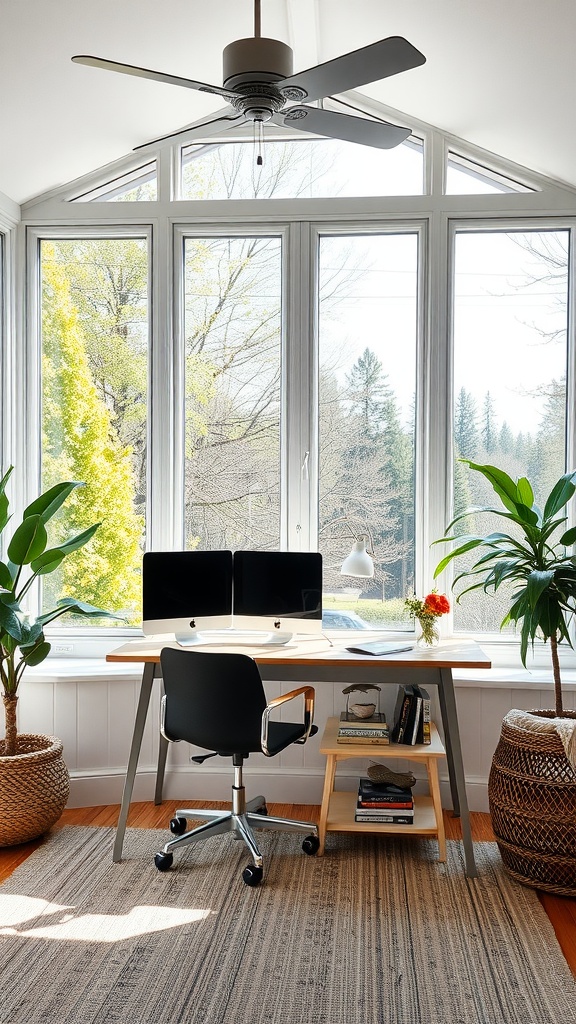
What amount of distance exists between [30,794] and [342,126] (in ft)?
8.39

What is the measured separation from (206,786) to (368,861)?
92 cm

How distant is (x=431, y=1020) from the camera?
220 centimetres

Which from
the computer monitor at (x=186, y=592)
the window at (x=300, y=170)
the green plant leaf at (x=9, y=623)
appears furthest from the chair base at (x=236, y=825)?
the window at (x=300, y=170)

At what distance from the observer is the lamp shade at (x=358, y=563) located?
11.9ft

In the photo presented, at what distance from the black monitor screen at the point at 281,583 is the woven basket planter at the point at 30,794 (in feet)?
3.16

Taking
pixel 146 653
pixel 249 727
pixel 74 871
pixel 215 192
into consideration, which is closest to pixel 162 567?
pixel 146 653

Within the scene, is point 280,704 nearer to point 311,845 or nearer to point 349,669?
point 349,669

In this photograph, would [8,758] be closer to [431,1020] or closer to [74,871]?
[74,871]

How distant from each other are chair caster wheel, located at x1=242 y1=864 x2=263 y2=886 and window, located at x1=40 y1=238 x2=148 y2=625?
4.64 feet

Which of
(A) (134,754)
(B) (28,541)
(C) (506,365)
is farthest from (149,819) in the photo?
(C) (506,365)

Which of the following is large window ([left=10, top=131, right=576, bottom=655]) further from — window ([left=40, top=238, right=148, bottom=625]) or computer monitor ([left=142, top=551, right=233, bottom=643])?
computer monitor ([left=142, top=551, right=233, bottom=643])

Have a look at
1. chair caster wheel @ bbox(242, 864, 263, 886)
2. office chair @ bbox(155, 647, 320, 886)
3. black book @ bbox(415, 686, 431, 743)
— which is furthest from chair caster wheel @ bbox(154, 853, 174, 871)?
black book @ bbox(415, 686, 431, 743)

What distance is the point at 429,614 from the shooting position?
3480 millimetres

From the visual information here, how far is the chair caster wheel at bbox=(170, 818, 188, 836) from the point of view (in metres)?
3.34
